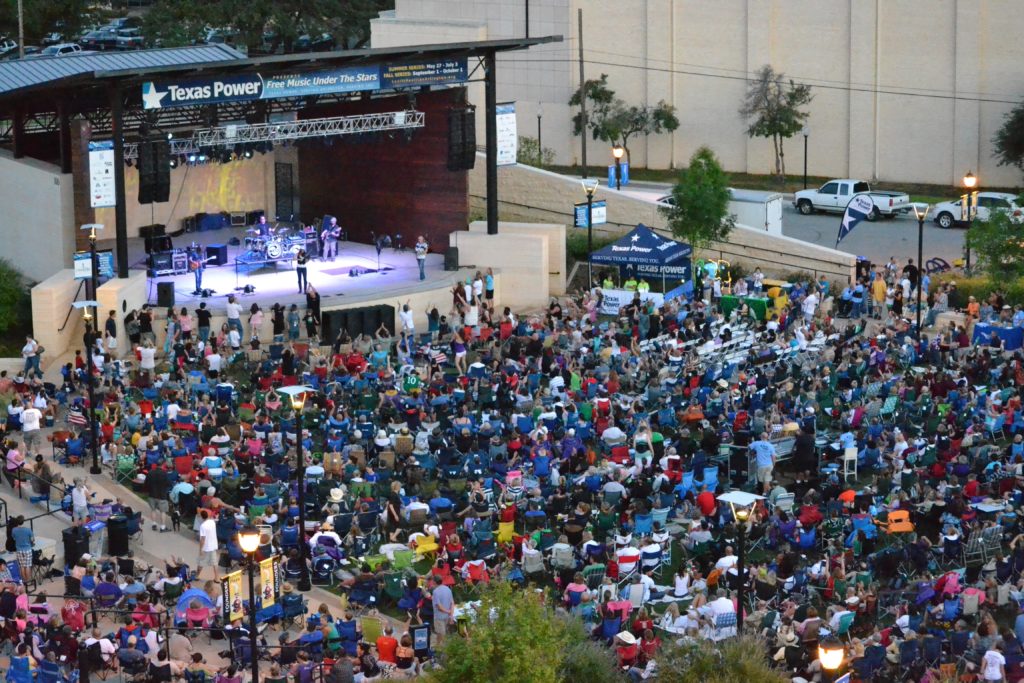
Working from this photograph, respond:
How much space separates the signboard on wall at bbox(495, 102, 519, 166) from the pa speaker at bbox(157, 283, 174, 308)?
889 cm

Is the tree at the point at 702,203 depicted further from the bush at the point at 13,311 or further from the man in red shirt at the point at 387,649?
the man in red shirt at the point at 387,649

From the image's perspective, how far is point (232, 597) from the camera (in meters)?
22.4

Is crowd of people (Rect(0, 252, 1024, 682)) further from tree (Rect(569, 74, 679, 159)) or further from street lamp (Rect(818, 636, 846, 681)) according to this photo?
tree (Rect(569, 74, 679, 159))

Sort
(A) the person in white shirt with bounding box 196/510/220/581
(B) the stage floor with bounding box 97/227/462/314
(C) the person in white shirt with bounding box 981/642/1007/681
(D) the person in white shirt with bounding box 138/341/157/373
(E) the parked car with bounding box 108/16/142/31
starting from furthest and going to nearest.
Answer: (E) the parked car with bounding box 108/16/142/31
(B) the stage floor with bounding box 97/227/462/314
(D) the person in white shirt with bounding box 138/341/157/373
(A) the person in white shirt with bounding box 196/510/220/581
(C) the person in white shirt with bounding box 981/642/1007/681

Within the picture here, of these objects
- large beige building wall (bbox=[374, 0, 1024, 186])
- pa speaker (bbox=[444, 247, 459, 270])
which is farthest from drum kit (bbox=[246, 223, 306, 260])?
large beige building wall (bbox=[374, 0, 1024, 186])

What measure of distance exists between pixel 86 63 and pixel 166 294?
8.96 meters

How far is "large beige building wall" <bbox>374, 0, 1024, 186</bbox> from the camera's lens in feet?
176

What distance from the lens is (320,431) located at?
31484 mm

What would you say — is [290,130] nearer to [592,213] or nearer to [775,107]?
[592,213]

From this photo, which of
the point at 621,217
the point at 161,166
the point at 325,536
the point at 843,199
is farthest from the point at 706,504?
the point at 843,199

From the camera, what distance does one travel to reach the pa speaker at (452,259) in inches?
1663

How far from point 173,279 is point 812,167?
75.5 ft

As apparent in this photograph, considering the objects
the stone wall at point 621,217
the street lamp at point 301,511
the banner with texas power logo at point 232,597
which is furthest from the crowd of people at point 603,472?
the stone wall at point 621,217

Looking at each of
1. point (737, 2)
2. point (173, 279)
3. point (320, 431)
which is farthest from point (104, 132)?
point (737, 2)
